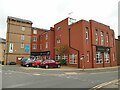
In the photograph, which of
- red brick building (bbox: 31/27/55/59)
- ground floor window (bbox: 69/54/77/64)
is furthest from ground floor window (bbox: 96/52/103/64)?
red brick building (bbox: 31/27/55/59)

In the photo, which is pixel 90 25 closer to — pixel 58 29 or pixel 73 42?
pixel 73 42

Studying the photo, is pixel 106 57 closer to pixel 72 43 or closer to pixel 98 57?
pixel 98 57

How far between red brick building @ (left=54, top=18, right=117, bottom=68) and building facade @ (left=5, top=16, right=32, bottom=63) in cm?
1191

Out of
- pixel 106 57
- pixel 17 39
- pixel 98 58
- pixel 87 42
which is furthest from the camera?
pixel 17 39

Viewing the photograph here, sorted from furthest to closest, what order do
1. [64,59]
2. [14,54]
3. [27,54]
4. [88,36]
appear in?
[27,54] → [14,54] → [64,59] → [88,36]

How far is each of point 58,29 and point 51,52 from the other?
6.19 meters

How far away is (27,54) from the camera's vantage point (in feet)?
162

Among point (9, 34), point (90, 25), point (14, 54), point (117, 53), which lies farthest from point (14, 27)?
point (117, 53)

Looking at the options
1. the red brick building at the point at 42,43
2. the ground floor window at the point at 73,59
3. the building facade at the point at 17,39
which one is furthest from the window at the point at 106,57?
the building facade at the point at 17,39

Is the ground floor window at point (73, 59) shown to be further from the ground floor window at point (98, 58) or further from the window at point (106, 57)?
the window at point (106, 57)

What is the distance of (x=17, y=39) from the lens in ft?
157

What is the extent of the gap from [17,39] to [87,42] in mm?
22230

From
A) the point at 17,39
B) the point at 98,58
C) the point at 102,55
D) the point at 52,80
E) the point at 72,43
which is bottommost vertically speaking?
the point at 52,80

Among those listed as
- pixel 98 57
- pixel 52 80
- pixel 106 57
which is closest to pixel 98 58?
pixel 98 57
